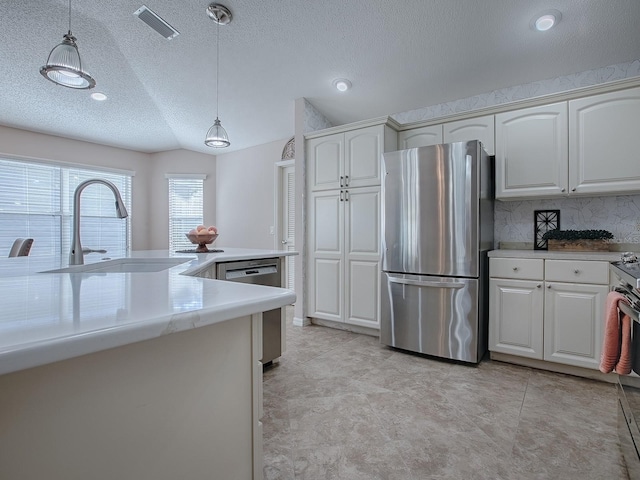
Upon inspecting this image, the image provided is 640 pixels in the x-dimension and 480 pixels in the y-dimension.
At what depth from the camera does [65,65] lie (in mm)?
1719

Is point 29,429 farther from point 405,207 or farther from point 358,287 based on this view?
point 358,287

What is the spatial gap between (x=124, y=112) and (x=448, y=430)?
496cm

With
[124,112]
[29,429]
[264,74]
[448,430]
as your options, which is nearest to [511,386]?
[448,430]

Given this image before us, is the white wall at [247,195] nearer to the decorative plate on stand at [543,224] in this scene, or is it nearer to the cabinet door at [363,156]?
the cabinet door at [363,156]

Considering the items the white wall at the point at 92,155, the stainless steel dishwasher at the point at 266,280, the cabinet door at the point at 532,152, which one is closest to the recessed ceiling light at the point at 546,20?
the cabinet door at the point at 532,152

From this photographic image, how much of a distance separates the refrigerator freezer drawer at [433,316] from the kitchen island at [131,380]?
2.15 m

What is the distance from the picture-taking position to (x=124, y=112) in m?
4.35

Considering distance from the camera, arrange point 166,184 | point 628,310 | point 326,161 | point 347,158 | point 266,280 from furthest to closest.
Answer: point 166,184 → point 326,161 → point 347,158 → point 266,280 → point 628,310

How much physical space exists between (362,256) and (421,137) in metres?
1.33

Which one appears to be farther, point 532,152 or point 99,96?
point 99,96

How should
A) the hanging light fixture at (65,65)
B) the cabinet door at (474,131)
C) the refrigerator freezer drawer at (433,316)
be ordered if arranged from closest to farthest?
1. the hanging light fixture at (65,65)
2. the refrigerator freezer drawer at (433,316)
3. the cabinet door at (474,131)

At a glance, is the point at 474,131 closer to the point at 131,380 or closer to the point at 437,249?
the point at 437,249

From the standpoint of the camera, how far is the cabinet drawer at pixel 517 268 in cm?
242

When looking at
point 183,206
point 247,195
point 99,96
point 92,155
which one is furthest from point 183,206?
point 99,96
